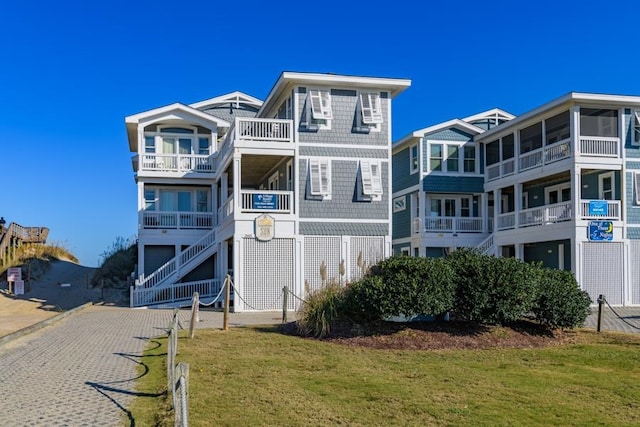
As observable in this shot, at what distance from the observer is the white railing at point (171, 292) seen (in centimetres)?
2533

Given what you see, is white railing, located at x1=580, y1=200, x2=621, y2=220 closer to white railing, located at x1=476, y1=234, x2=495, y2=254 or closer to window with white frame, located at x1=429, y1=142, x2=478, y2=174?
white railing, located at x1=476, y1=234, x2=495, y2=254

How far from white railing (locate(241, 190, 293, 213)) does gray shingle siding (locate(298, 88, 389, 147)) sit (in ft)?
8.12

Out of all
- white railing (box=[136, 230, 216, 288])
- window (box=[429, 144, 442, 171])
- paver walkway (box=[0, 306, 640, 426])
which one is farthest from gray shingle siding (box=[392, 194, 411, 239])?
paver walkway (box=[0, 306, 640, 426])

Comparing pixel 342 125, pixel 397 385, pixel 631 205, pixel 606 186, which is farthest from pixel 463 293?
pixel 606 186

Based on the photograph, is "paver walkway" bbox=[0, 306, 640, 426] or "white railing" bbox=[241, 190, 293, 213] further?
"white railing" bbox=[241, 190, 293, 213]

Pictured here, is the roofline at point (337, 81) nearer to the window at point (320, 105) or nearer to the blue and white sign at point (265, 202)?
the window at point (320, 105)

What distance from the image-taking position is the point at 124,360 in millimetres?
11273

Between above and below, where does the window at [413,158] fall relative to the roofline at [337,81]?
below

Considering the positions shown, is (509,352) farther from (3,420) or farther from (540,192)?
(540,192)

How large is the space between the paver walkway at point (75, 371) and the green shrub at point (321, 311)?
366cm

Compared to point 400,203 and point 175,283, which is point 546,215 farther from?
point 175,283

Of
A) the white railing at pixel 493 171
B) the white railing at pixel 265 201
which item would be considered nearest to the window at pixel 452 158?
the white railing at pixel 493 171

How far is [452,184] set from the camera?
3209 centimetres

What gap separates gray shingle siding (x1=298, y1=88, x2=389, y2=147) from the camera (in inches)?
951
